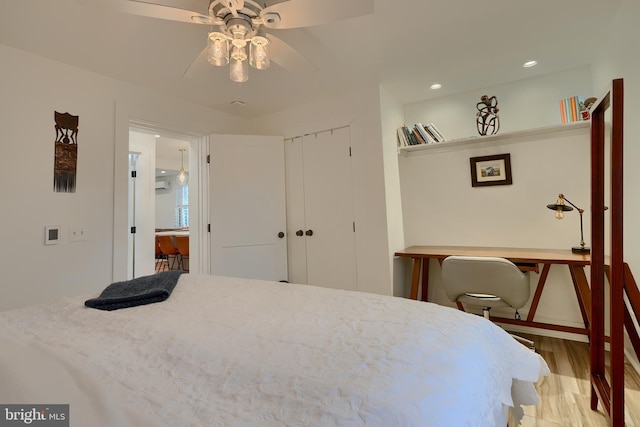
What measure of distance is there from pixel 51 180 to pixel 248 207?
5.04 ft

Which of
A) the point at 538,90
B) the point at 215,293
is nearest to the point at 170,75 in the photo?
the point at 215,293

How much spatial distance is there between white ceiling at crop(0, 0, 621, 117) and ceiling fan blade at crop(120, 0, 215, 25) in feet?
0.20

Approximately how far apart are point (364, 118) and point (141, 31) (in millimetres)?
1776

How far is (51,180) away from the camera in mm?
2061

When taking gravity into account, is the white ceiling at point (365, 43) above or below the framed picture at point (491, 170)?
above

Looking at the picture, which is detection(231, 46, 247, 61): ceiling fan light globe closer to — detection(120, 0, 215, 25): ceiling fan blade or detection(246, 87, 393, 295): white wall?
detection(120, 0, 215, 25): ceiling fan blade

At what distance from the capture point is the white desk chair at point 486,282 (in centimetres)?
202

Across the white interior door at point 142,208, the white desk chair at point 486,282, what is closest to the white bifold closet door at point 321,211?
the white desk chair at point 486,282

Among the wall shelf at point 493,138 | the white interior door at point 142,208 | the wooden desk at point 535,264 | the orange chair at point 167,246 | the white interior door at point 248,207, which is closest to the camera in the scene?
the wooden desk at point 535,264

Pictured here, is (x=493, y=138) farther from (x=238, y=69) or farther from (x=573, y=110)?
(x=238, y=69)

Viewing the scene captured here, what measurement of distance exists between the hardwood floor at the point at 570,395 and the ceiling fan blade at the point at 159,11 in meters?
2.31

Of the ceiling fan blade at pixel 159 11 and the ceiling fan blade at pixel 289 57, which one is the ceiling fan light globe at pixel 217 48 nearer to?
the ceiling fan blade at pixel 159 11

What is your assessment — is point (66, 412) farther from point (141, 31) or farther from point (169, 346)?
point (141, 31)

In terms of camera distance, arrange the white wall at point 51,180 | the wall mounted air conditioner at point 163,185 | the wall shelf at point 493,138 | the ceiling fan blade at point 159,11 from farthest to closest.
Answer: the wall mounted air conditioner at point 163,185
the wall shelf at point 493,138
the white wall at point 51,180
the ceiling fan blade at point 159,11
